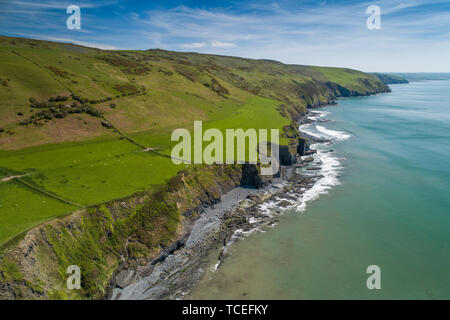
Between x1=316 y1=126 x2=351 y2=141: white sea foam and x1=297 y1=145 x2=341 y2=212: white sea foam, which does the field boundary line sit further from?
x1=316 y1=126 x2=351 y2=141: white sea foam

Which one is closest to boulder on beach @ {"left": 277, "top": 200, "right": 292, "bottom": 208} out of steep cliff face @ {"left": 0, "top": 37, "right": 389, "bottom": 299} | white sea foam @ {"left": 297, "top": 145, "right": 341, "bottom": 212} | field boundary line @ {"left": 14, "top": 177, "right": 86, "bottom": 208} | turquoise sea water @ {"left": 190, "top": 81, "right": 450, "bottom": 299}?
white sea foam @ {"left": 297, "top": 145, "right": 341, "bottom": 212}

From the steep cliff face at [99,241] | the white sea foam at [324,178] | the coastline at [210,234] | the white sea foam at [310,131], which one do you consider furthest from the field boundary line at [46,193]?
the white sea foam at [310,131]

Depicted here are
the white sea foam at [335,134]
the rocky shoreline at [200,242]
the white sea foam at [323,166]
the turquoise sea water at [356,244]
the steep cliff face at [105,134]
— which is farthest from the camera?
the white sea foam at [335,134]

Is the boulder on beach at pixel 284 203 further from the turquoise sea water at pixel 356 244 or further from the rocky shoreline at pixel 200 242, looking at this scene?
the turquoise sea water at pixel 356 244

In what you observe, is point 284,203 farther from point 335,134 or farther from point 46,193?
point 335,134

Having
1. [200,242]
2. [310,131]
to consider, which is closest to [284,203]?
[200,242]
